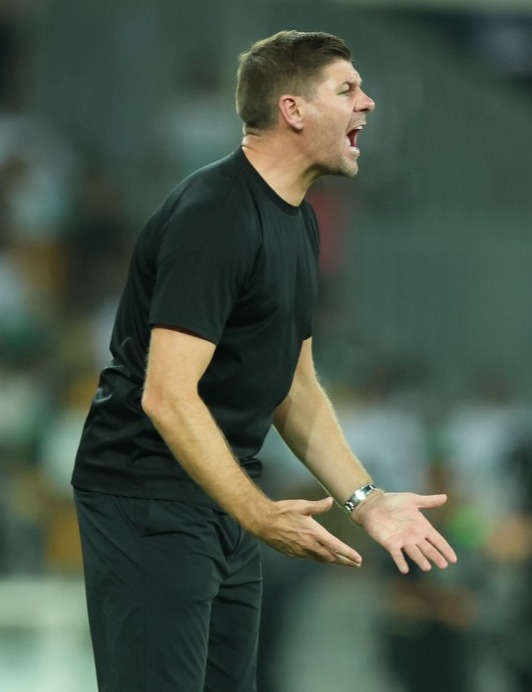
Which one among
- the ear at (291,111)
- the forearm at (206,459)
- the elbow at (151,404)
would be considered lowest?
the forearm at (206,459)

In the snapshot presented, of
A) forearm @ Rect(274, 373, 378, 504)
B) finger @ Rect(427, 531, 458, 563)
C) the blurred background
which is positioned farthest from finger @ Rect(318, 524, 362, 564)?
the blurred background

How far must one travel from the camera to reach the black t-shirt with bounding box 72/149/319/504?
2.59m

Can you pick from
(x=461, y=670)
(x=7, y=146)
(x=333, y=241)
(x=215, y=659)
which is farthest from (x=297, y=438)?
(x=7, y=146)

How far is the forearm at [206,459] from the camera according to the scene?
2.52 m

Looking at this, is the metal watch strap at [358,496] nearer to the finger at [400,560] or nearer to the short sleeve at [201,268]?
the finger at [400,560]

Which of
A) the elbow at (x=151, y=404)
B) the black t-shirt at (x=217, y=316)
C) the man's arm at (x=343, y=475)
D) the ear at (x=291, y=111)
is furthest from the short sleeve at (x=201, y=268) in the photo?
the man's arm at (x=343, y=475)

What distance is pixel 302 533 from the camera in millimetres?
2484

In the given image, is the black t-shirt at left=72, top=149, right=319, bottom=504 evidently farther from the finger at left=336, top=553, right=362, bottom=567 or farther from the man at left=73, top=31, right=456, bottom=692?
the finger at left=336, top=553, right=362, bottom=567

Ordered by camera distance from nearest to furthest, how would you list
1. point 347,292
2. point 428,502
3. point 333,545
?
point 333,545 < point 428,502 < point 347,292

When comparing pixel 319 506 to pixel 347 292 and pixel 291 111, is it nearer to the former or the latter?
pixel 291 111

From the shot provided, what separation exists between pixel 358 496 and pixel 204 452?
0.50m

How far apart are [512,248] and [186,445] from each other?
4.91m

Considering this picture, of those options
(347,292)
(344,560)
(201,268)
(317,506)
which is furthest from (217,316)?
(347,292)

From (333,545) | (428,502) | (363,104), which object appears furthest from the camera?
(363,104)
